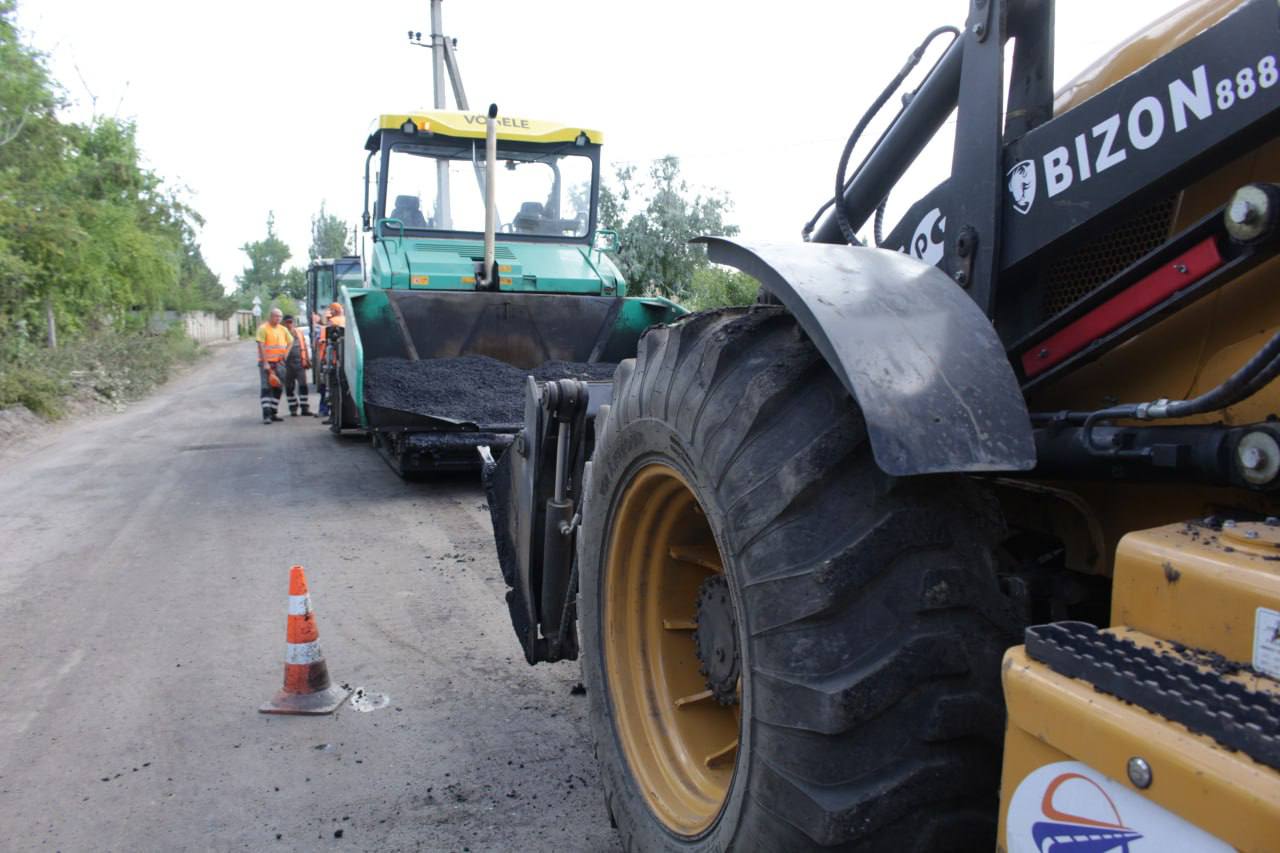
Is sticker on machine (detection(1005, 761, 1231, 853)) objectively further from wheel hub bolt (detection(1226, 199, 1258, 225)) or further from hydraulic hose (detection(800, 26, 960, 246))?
hydraulic hose (detection(800, 26, 960, 246))

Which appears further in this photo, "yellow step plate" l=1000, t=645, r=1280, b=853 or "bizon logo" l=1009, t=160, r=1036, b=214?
"bizon logo" l=1009, t=160, r=1036, b=214

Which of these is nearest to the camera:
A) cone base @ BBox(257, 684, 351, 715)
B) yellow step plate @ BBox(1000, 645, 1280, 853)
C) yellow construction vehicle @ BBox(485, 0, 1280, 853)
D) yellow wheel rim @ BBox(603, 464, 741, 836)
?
yellow step plate @ BBox(1000, 645, 1280, 853)

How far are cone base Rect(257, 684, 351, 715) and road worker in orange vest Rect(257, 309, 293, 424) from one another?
10367mm

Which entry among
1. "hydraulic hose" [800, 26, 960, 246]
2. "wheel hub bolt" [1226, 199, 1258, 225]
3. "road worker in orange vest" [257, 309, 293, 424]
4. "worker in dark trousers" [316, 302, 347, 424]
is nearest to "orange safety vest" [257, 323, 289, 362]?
"road worker in orange vest" [257, 309, 293, 424]

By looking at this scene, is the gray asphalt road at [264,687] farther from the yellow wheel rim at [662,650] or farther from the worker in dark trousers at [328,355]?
the worker in dark trousers at [328,355]

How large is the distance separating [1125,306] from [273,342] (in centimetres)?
1332

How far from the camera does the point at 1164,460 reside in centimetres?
167

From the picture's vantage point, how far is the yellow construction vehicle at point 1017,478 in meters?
1.37

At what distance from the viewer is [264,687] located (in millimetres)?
4207

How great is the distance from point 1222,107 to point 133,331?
26.5 m

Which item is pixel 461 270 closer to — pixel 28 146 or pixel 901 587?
pixel 901 587

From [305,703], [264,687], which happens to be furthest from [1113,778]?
[264,687]

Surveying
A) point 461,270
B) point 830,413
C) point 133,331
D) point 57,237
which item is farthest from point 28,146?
point 830,413

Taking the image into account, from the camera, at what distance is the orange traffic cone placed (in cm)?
397
